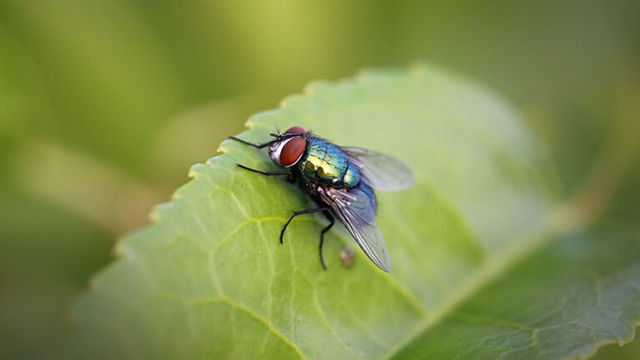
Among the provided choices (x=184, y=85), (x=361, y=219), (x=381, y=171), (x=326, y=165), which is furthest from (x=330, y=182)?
(x=184, y=85)

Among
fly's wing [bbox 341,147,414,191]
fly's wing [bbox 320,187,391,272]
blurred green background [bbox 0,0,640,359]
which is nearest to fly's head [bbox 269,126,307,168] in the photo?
fly's wing [bbox 320,187,391,272]

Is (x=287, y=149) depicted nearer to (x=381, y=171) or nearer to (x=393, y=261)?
(x=381, y=171)

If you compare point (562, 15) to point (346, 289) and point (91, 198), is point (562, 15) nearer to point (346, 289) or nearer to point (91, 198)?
point (346, 289)

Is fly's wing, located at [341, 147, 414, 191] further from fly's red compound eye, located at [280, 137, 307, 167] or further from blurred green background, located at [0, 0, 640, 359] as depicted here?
blurred green background, located at [0, 0, 640, 359]

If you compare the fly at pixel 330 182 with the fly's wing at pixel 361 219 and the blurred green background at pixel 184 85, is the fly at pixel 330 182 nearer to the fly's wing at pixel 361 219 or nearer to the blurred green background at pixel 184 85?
the fly's wing at pixel 361 219

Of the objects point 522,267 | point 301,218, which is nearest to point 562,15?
point 522,267

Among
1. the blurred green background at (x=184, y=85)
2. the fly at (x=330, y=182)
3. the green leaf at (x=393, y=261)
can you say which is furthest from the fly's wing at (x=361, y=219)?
the blurred green background at (x=184, y=85)
